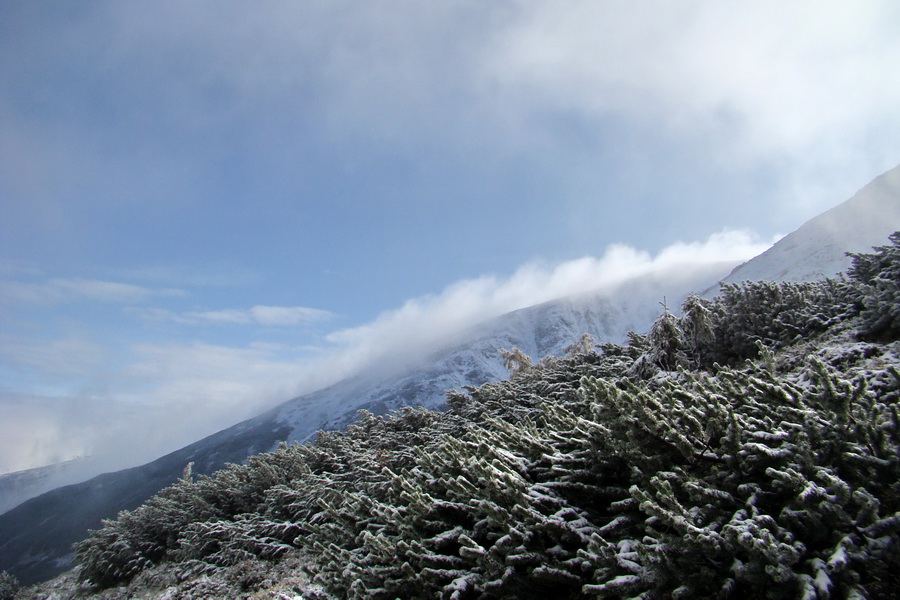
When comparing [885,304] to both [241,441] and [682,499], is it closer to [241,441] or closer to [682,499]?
[682,499]

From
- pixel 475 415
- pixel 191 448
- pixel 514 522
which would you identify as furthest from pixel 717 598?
pixel 191 448

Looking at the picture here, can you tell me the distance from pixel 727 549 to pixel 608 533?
1.67m

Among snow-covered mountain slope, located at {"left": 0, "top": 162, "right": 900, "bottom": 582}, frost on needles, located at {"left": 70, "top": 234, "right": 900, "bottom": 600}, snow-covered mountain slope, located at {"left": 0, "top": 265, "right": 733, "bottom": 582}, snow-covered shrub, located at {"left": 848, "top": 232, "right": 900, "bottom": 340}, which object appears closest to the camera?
frost on needles, located at {"left": 70, "top": 234, "right": 900, "bottom": 600}

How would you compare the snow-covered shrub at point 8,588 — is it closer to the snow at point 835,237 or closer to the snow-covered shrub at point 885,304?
the snow-covered shrub at point 885,304

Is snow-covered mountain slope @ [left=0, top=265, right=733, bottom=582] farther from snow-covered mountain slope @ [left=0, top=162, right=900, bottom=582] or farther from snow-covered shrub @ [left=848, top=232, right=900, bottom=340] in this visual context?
snow-covered shrub @ [left=848, top=232, right=900, bottom=340]

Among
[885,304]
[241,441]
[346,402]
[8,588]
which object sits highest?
[885,304]

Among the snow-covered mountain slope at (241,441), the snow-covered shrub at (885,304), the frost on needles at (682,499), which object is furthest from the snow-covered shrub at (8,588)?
the snow-covered shrub at (885,304)

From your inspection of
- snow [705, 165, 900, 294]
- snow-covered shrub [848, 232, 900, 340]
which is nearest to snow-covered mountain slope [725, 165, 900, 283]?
snow [705, 165, 900, 294]

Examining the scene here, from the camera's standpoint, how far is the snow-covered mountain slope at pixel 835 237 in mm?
66812

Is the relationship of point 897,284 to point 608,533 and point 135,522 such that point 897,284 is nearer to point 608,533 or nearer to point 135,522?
point 608,533

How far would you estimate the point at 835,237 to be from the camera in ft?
252

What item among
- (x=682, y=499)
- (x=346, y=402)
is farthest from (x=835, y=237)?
(x=346, y=402)

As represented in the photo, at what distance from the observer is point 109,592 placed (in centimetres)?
2061

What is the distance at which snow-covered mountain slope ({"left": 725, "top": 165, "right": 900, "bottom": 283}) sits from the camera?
219 ft
